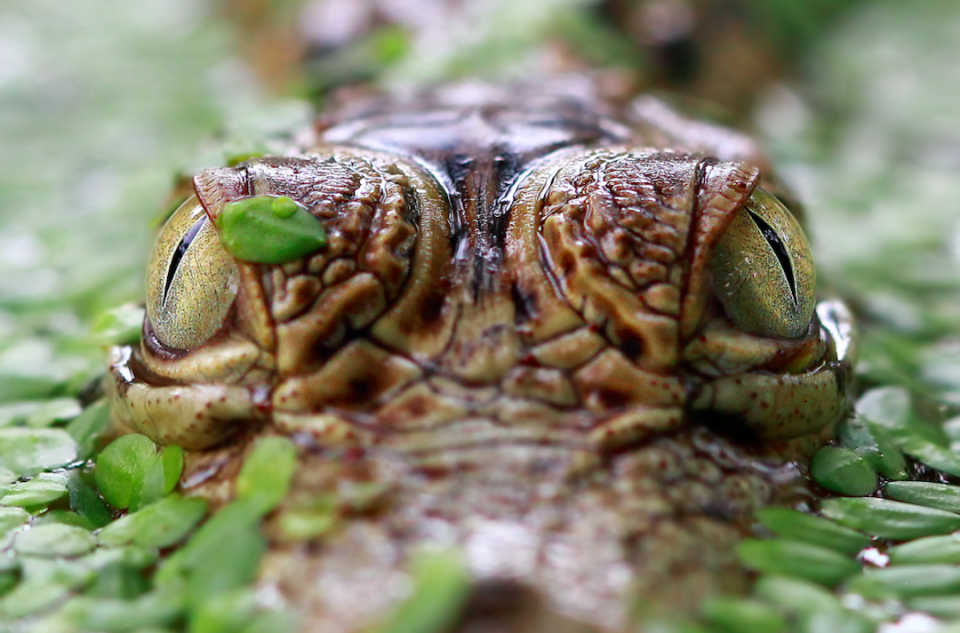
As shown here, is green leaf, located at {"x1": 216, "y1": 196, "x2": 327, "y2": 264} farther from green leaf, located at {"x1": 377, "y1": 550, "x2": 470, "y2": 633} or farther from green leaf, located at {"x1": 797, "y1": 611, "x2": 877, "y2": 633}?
green leaf, located at {"x1": 797, "y1": 611, "x2": 877, "y2": 633}

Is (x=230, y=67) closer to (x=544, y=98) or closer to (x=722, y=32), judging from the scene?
(x=722, y=32)

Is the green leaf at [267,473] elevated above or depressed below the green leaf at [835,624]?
above

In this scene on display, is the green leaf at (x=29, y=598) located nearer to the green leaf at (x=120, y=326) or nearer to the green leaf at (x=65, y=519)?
the green leaf at (x=65, y=519)

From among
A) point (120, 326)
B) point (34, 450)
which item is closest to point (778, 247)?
point (120, 326)

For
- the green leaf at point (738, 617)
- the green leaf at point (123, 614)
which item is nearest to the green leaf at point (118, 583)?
the green leaf at point (123, 614)

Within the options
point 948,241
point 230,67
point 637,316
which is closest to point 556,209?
point 637,316
